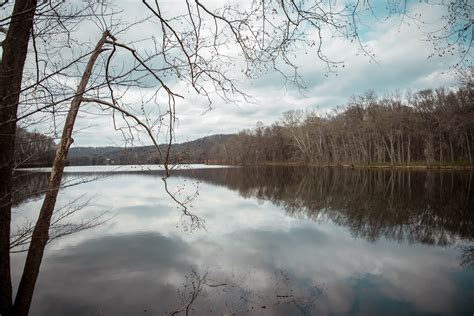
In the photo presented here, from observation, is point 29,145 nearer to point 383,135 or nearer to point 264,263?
point 264,263

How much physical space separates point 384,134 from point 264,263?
184 ft

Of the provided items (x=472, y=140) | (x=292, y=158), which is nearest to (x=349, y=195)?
(x=472, y=140)

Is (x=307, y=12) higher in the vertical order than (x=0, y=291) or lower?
higher

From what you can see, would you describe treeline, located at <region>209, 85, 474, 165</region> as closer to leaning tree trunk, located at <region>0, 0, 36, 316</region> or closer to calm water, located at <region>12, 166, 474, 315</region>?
calm water, located at <region>12, 166, 474, 315</region>

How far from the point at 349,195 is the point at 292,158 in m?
61.2

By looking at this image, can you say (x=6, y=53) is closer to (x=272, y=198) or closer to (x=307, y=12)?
(x=307, y=12)

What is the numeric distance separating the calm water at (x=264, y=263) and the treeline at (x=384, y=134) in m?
27.0

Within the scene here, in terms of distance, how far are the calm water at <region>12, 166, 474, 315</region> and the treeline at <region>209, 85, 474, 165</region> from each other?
2700 cm

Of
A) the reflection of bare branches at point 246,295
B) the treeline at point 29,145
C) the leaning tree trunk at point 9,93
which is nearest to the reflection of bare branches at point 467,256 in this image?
the reflection of bare branches at point 246,295

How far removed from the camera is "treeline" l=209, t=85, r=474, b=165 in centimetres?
4603

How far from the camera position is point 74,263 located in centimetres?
898

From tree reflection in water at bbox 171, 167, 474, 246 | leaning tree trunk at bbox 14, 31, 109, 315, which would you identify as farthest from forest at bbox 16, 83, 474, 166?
leaning tree trunk at bbox 14, 31, 109, 315

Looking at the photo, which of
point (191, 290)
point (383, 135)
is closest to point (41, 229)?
point (191, 290)

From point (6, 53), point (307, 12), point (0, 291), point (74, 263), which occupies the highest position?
point (307, 12)
